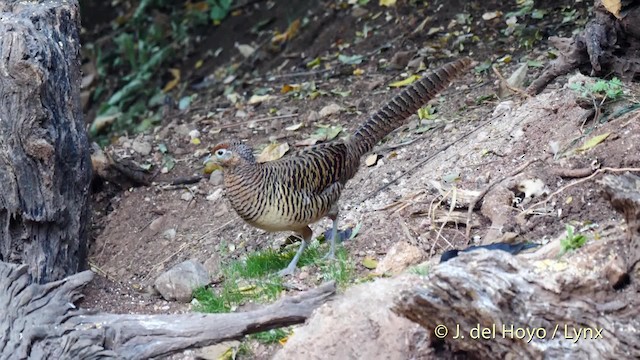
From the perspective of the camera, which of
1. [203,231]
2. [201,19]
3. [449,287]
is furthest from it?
[201,19]

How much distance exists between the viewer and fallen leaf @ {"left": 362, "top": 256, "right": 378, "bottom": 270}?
5.16 metres

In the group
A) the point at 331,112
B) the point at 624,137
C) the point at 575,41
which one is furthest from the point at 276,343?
the point at 331,112

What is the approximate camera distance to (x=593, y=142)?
5.24 meters

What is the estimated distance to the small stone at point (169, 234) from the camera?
6891 millimetres

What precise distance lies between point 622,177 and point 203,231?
3811 millimetres

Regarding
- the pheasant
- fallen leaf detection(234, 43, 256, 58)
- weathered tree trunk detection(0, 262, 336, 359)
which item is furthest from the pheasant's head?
fallen leaf detection(234, 43, 256, 58)

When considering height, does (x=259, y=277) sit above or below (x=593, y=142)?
below

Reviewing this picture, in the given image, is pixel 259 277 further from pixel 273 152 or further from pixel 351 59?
pixel 351 59

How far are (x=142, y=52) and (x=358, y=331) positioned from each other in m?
7.24

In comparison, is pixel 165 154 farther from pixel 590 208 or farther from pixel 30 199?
pixel 590 208

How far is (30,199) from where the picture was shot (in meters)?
5.09

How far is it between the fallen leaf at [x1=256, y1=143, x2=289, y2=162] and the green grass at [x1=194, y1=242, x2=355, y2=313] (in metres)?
1.50

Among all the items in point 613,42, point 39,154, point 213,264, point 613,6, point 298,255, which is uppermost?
point 39,154

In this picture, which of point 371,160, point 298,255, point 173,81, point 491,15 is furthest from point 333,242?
point 173,81
